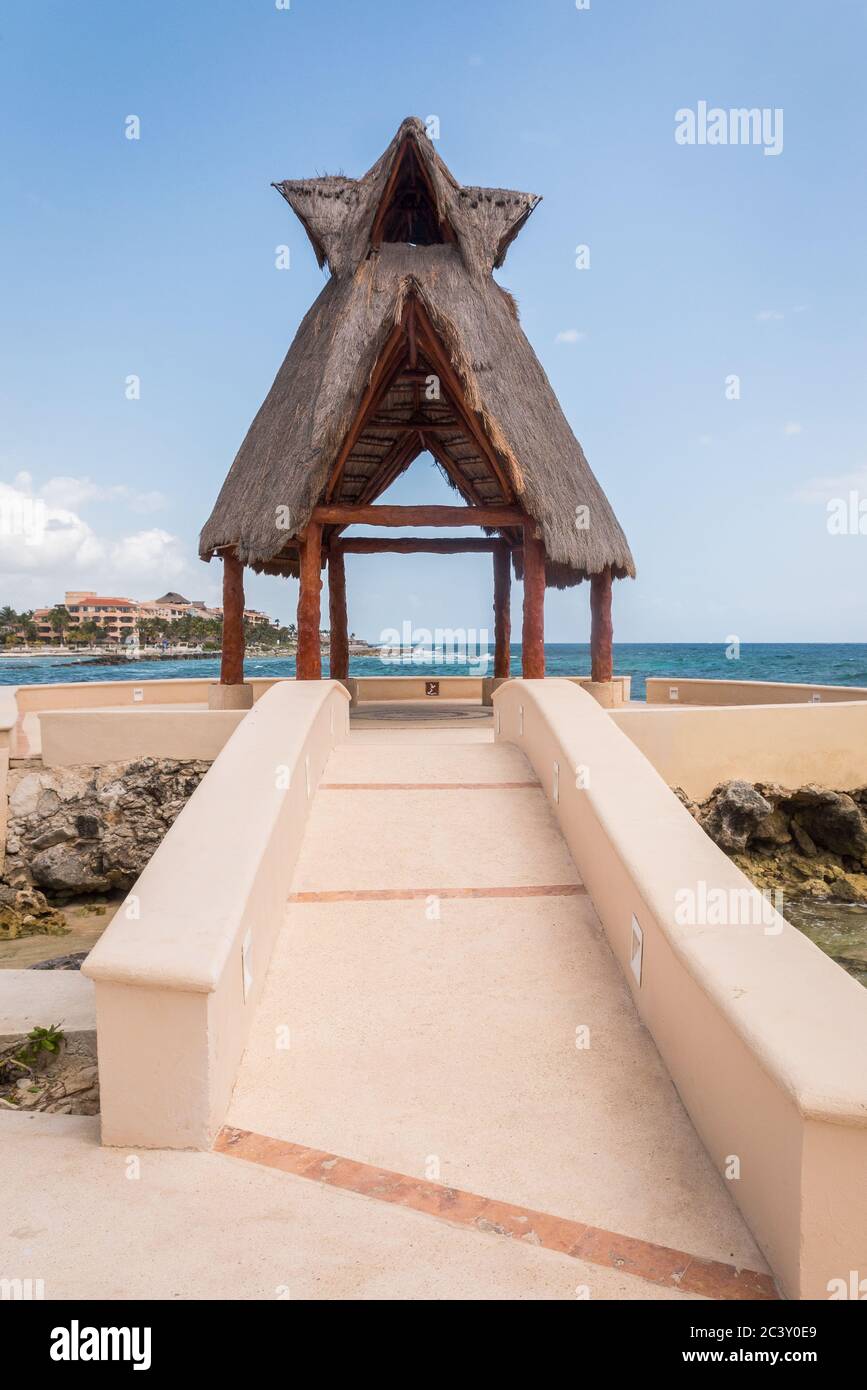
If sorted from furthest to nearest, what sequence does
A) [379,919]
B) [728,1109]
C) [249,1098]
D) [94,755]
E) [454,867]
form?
[94,755], [454,867], [379,919], [249,1098], [728,1109]

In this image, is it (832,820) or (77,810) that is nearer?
(77,810)

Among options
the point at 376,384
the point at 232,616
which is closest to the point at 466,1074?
the point at 376,384

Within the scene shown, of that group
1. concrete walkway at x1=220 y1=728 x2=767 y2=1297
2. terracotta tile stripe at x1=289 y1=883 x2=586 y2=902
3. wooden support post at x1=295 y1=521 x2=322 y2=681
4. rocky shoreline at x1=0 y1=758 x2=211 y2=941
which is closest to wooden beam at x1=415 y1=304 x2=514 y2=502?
wooden support post at x1=295 y1=521 x2=322 y2=681

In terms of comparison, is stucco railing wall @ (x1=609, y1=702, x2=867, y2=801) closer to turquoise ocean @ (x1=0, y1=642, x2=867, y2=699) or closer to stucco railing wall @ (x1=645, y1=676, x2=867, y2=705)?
stucco railing wall @ (x1=645, y1=676, x2=867, y2=705)

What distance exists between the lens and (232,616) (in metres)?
13.0

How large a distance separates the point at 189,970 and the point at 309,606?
26.7 ft

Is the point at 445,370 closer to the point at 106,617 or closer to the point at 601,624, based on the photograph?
the point at 601,624

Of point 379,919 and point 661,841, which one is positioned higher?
point 661,841

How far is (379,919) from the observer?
502 centimetres

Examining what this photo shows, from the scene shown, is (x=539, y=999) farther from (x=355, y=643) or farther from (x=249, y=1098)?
(x=355, y=643)

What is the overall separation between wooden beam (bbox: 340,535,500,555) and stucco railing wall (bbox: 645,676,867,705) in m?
4.34

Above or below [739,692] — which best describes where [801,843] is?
below
